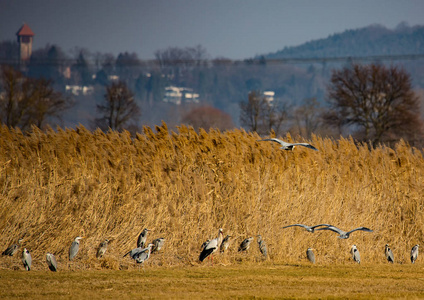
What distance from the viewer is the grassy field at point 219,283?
10.1 m

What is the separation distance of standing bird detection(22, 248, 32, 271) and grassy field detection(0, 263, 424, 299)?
0.23 m

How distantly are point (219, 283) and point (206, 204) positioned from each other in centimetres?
348

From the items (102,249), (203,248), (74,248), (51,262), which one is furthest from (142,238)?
(51,262)

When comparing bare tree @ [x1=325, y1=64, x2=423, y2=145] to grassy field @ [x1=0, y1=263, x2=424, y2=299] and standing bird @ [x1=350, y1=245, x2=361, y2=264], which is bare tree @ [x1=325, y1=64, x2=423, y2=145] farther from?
grassy field @ [x1=0, y1=263, x2=424, y2=299]

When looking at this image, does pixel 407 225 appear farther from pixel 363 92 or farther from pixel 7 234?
pixel 363 92

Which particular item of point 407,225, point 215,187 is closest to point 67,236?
point 215,187

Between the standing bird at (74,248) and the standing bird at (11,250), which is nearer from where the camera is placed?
the standing bird at (11,250)

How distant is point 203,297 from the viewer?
9.91 meters

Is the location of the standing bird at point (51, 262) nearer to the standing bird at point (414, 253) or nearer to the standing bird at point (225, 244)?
the standing bird at point (225, 244)

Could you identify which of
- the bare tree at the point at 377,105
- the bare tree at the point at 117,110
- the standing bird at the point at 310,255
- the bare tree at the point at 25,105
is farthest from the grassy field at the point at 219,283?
the bare tree at the point at 117,110

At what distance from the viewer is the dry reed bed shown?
1340 centimetres

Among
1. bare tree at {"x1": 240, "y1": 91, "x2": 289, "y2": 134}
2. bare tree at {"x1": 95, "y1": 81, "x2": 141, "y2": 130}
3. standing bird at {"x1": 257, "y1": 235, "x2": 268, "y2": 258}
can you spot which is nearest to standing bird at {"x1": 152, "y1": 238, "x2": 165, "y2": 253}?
standing bird at {"x1": 257, "y1": 235, "x2": 268, "y2": 258}

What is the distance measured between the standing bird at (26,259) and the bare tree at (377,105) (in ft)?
151

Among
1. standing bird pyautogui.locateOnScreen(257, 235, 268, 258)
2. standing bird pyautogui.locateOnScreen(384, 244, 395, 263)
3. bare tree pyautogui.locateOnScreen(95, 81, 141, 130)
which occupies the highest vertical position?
standing bird pyautogui.locateOnScreen(257, 235, 268, 258)
